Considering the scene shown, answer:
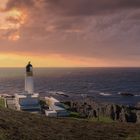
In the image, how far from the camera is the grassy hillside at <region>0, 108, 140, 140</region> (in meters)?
14.8

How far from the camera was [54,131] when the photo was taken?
52.7 ft

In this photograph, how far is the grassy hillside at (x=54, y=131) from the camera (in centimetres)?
1481

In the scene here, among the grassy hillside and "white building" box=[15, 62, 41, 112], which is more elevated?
the grassy hillside

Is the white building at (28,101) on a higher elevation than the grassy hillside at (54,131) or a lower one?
lower

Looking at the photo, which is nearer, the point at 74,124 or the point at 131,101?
the point at 74,124

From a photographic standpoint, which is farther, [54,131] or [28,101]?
[28,101]

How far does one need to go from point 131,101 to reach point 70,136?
80367 millimetres

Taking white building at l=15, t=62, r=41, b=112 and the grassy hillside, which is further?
white building at l=15, t=62, r=41, b=112

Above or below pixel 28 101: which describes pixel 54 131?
above

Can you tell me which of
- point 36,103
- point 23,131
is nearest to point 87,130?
point 23,131

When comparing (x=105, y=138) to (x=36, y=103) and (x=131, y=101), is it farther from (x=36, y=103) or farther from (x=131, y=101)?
(x=131, y=101)

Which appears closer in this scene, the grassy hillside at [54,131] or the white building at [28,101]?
the grassy hillside at [54,131]

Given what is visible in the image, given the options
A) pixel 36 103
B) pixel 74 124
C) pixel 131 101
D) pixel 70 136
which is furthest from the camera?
pixel 131 101

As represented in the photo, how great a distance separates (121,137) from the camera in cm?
1575
